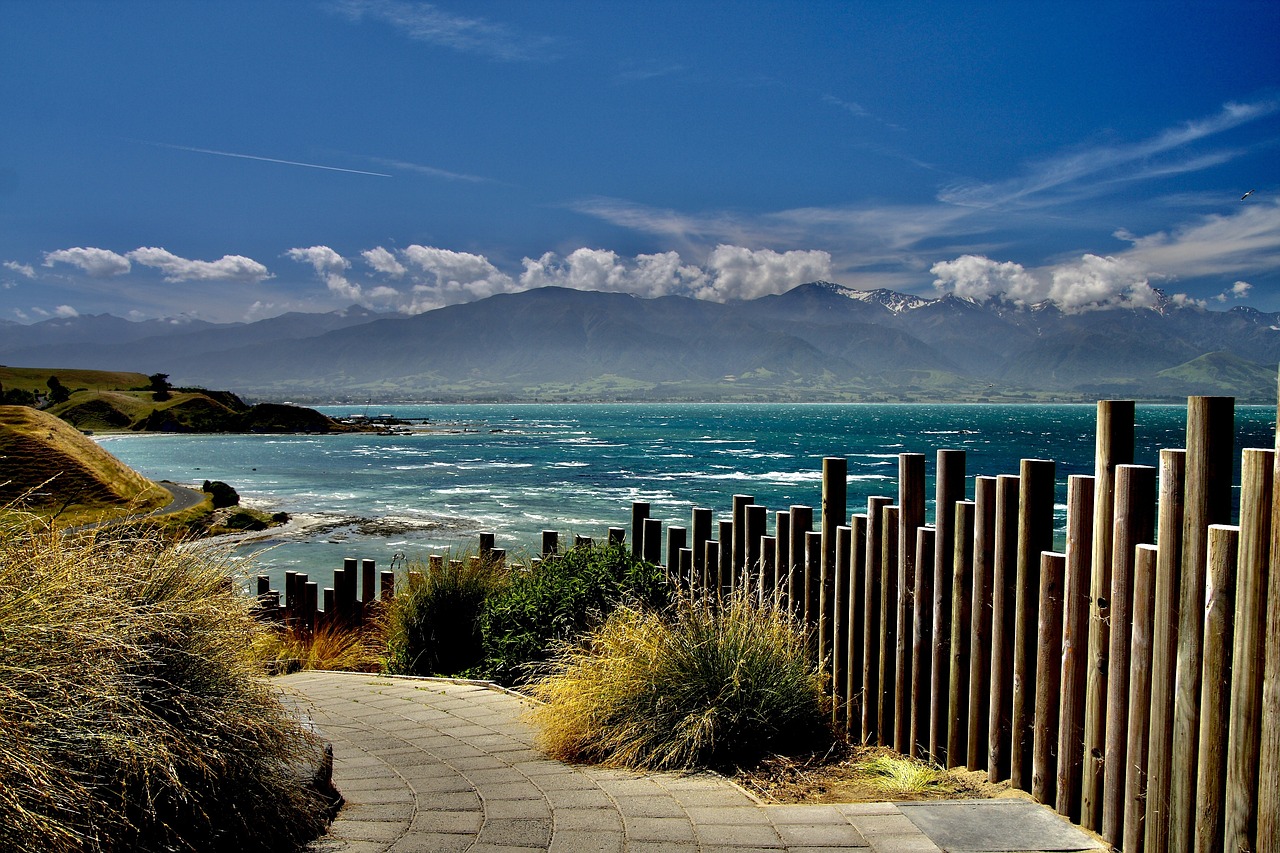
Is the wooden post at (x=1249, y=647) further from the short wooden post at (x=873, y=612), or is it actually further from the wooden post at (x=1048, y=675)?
the short wooden post at (x=873, y=612)

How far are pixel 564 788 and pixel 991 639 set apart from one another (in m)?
2.23

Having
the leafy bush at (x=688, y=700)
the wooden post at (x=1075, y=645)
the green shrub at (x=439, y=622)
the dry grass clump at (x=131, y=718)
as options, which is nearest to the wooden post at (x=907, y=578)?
the leafy bush at (x=688, y=700)

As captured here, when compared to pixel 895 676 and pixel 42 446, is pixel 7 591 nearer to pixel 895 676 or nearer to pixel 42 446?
pixel 895 676

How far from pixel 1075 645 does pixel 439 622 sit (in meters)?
5.90

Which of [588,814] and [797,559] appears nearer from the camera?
[588,814]

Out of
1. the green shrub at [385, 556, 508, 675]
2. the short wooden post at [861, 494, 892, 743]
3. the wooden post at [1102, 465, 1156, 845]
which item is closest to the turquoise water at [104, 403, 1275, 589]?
the green shrub at [385, 556, 508, 675]

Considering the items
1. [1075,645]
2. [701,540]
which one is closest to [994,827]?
[1075,645]

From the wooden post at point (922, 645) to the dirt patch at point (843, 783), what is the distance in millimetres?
183

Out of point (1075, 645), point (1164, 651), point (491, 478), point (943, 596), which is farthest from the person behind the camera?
point (491, 478)

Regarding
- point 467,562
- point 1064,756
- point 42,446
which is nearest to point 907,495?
point 1064,756

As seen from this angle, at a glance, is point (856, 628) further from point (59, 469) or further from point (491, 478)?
point (491, 478)

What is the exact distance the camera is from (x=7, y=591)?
2.88 m

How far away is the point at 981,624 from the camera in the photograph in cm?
437

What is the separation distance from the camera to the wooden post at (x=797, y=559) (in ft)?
19.3
